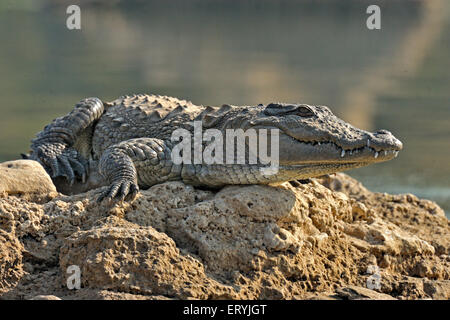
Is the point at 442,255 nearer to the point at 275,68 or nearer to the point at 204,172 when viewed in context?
the point at 204,172

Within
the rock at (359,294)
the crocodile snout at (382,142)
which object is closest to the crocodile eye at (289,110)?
the crocodile snout at (382,142)

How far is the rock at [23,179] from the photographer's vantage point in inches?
204

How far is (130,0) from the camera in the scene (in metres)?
41.4

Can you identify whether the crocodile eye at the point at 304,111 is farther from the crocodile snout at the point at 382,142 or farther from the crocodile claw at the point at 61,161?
the crocodile claw at the point at 61,161

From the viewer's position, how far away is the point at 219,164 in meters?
5.38

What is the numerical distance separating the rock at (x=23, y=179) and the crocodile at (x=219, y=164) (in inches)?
18.5

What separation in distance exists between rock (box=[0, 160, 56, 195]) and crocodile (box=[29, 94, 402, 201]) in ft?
1.54

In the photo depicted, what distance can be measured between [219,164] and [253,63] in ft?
66.3

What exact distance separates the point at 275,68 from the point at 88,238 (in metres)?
19.9

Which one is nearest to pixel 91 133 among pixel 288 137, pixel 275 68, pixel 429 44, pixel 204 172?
pixel 204 172

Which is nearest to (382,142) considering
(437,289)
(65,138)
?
(437,289)

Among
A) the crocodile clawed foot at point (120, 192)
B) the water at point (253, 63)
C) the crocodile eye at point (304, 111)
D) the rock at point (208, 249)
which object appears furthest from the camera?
the water at point (253, 63)

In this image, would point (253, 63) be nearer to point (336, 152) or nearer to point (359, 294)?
point (336, 152)

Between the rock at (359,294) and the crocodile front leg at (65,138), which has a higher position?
the crocodile front leg at (65,138)
